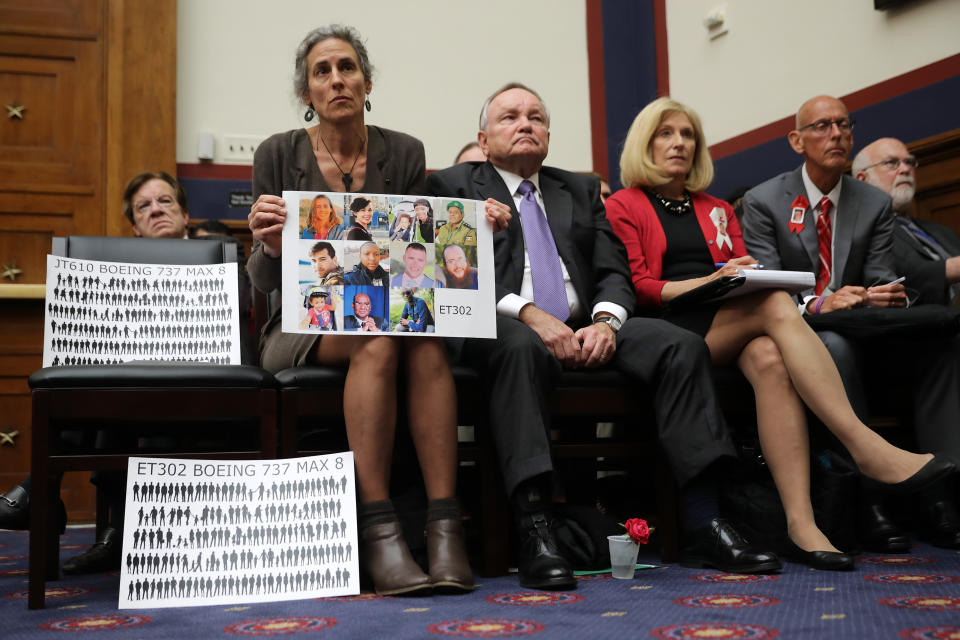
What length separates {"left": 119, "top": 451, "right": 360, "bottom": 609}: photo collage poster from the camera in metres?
1.54

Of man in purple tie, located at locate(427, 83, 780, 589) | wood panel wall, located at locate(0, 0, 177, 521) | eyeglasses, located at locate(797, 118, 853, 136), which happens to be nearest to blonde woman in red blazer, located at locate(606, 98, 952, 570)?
man in purple tie, located at locate(427, 83, 780, 589)

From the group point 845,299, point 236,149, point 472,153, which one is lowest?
point 845,299

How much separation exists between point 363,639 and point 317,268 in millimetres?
733

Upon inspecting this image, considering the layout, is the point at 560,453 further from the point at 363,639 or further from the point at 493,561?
the point at 363,639

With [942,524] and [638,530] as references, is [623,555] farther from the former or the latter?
[942,524]

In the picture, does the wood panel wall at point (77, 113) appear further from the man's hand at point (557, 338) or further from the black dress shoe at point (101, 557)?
the man's hand at point (557, 338)

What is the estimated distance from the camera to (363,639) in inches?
48.5

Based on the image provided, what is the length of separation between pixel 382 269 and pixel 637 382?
66 cm

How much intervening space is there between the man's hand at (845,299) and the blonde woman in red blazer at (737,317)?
0.25 metres

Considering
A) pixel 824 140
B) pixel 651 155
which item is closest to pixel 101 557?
pixel 651 155

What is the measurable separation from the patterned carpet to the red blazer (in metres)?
0.76

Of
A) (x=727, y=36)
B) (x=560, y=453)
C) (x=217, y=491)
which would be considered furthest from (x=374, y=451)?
(x=727, y=36)

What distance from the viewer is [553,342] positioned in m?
1.95

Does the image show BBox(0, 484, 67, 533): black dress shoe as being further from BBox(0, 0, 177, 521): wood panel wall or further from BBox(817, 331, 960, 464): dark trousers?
BBox(0, 0, 177, 521): wood panel wall
